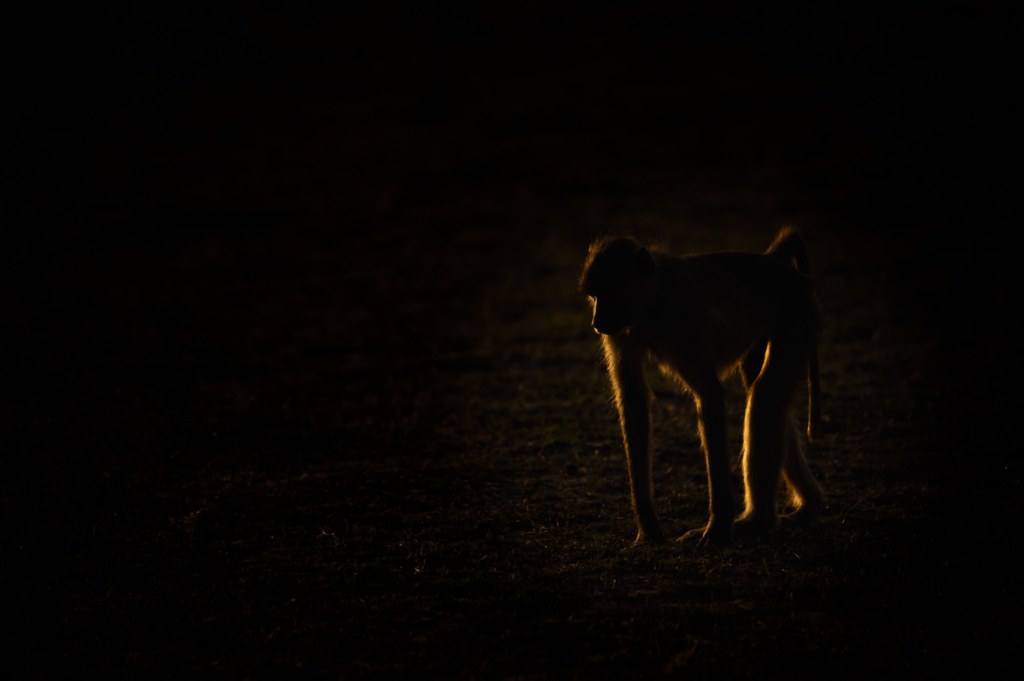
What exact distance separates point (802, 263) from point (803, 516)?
5.24 feet

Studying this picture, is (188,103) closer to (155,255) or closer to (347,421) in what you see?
(155,255)

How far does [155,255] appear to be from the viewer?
16.0m

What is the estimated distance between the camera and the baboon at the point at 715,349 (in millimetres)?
4762

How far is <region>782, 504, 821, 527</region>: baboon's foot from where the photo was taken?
531 centimetres

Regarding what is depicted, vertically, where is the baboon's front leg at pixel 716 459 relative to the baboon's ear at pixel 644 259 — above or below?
below

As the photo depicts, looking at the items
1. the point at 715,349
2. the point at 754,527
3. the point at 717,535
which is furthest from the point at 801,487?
the point at 715,349

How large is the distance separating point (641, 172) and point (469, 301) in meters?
10.9

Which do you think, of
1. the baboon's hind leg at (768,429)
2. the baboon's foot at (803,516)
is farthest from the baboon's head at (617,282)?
the baboon's foot at (803,516)

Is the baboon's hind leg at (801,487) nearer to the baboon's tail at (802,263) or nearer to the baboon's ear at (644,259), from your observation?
the baboon's tail at (802,263)

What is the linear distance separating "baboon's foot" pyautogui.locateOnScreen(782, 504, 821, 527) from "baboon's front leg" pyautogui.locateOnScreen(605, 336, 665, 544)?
974mm

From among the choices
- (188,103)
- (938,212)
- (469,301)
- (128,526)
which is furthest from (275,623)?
(188,103)

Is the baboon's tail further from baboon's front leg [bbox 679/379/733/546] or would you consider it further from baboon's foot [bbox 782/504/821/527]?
baboon's front leg [bbox 679/379/733/546]

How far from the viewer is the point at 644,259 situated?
4.76m

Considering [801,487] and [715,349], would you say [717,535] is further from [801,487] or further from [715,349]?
[715,349]
